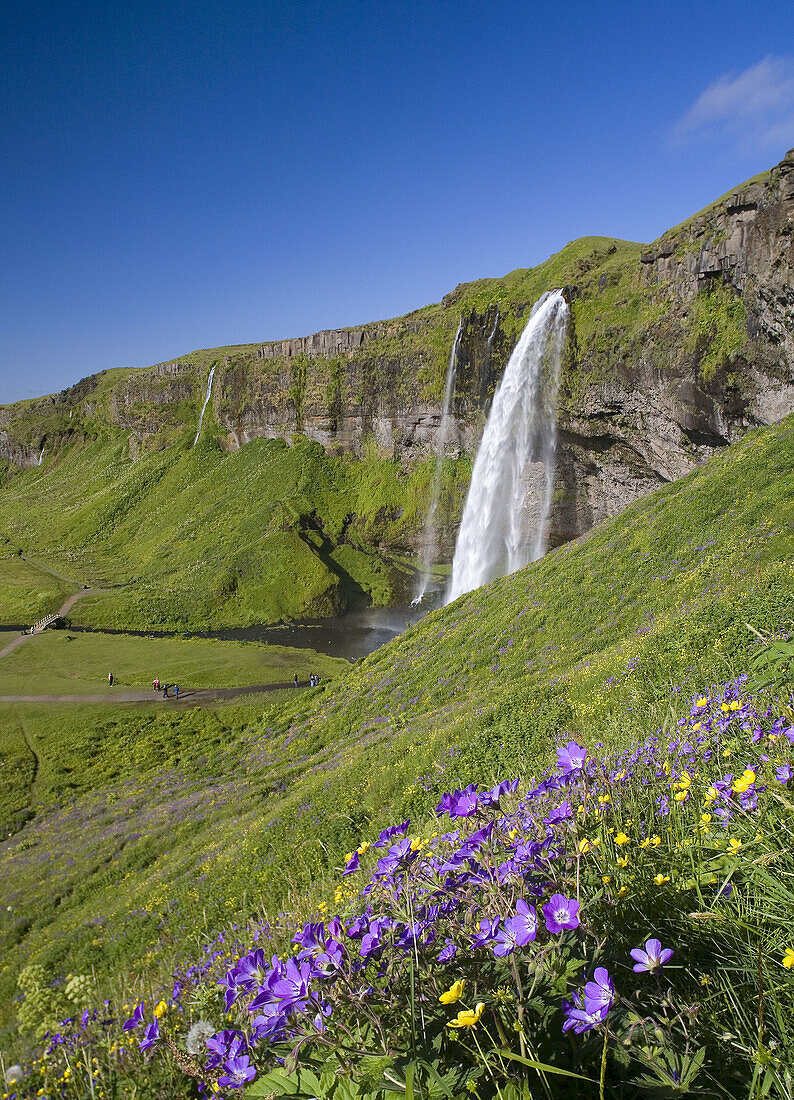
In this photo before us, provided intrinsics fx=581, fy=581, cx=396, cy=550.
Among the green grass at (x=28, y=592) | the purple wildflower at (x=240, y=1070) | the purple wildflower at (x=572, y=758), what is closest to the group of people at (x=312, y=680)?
the green grass at (x=28, y=592)

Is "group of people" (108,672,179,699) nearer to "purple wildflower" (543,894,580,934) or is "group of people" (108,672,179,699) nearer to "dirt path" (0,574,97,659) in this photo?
"dirt path" (0,574,97,659)

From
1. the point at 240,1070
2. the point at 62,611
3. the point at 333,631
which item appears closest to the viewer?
the point at 240,1070

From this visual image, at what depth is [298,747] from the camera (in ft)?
65.5

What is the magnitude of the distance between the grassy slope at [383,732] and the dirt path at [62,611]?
44.2 feet

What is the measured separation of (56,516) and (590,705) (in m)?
89.8

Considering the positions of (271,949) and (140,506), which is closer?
(271,949)

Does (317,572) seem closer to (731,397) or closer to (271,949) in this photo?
(731,397)

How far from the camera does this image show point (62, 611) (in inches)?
1948

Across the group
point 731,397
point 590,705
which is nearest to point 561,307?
point 731,397

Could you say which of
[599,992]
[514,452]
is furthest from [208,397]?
[599,992]

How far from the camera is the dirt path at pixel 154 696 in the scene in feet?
105

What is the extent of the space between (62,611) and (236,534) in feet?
57.1

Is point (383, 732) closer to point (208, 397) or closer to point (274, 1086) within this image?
point (274, 1086)

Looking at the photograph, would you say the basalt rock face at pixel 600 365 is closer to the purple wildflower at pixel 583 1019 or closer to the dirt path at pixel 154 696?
the dirt path at pixel 154 696
